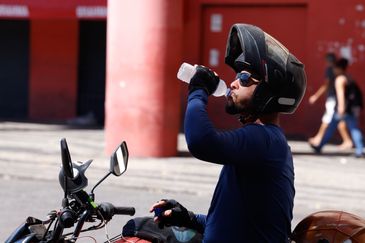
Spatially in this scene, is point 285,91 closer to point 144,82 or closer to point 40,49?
point 144,82

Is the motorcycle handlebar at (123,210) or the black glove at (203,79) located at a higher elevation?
the black glove at (203,79)

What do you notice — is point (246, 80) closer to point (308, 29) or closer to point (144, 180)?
point (144, 180)

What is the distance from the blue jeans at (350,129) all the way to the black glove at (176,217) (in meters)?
10.8

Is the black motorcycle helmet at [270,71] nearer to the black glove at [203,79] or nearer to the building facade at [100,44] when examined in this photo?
the black glove at [203,79]

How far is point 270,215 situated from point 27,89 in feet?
54.9

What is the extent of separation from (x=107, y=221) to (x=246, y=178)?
66 centimetres

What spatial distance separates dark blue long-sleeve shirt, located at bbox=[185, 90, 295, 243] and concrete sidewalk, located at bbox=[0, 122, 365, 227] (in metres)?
5.94

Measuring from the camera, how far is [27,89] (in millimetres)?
19406

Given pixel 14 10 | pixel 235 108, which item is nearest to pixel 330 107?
pixel 14 10

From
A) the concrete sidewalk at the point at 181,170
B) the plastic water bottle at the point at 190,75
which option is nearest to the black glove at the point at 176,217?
the plastic water bottle at the point at 190,75

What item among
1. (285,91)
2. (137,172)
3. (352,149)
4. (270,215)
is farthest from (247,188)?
(352,149)

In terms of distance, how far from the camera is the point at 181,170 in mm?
12078

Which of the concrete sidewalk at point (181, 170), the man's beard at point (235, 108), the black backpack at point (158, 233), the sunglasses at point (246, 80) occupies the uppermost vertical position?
the sunglasses at point (246, 80)

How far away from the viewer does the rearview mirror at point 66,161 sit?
3.13m
